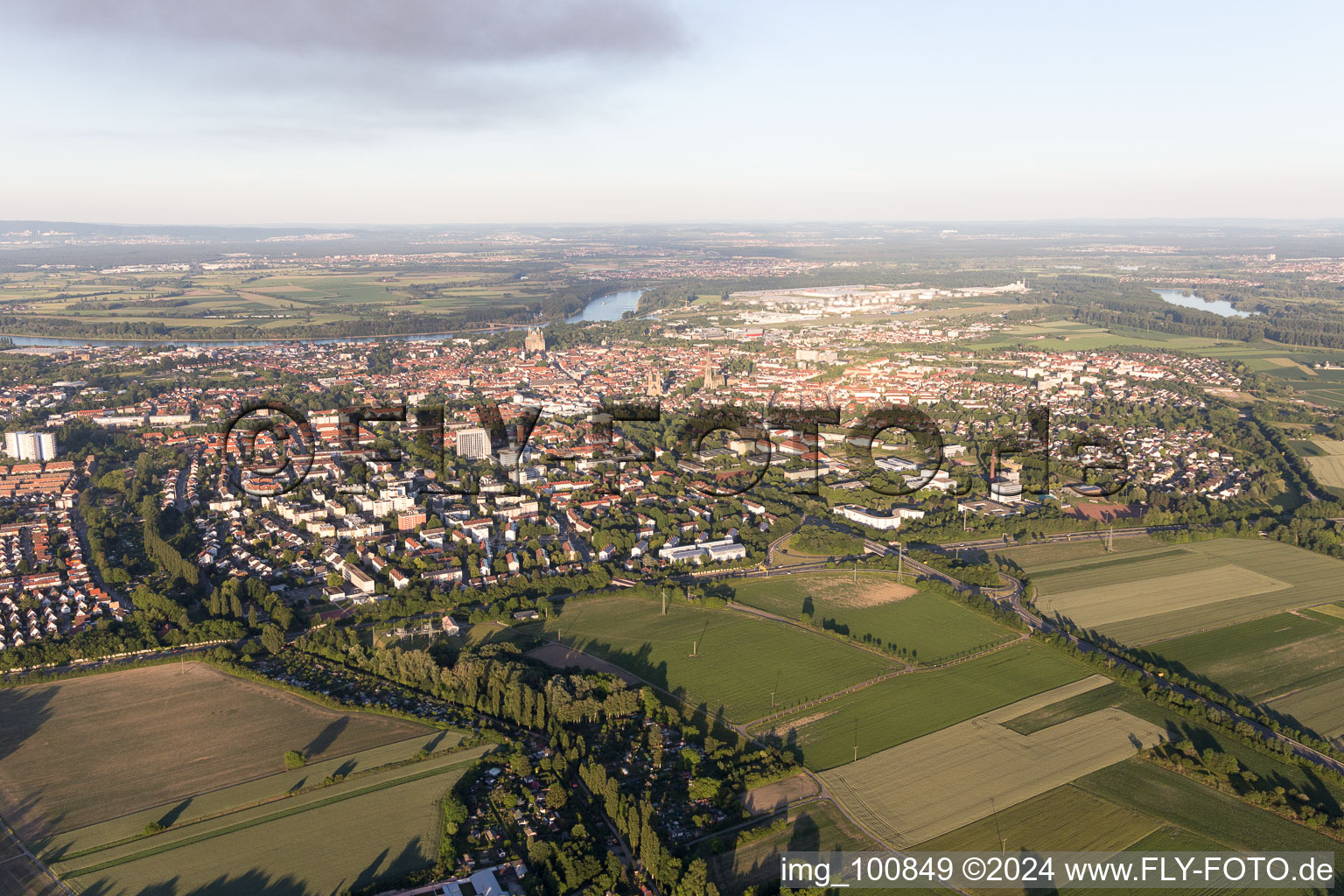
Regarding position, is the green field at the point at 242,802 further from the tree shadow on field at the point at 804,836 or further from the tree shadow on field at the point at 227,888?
the tree shadow on field at the point at 804,836

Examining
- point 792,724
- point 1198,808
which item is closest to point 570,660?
point 792,724

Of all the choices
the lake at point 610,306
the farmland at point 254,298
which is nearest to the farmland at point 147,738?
the farmland at point 254,298

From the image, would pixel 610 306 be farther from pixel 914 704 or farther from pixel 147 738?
pixel 147 738

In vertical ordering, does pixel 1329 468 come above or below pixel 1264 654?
above

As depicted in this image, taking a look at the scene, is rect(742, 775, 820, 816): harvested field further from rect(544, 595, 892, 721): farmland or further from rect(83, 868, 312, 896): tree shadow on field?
rect(83, 868, 312, 896): tree shadow on field

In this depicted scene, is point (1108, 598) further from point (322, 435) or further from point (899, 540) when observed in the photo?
point (322, 435)

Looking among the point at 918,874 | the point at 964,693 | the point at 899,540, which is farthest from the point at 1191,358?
the point at 918,874
